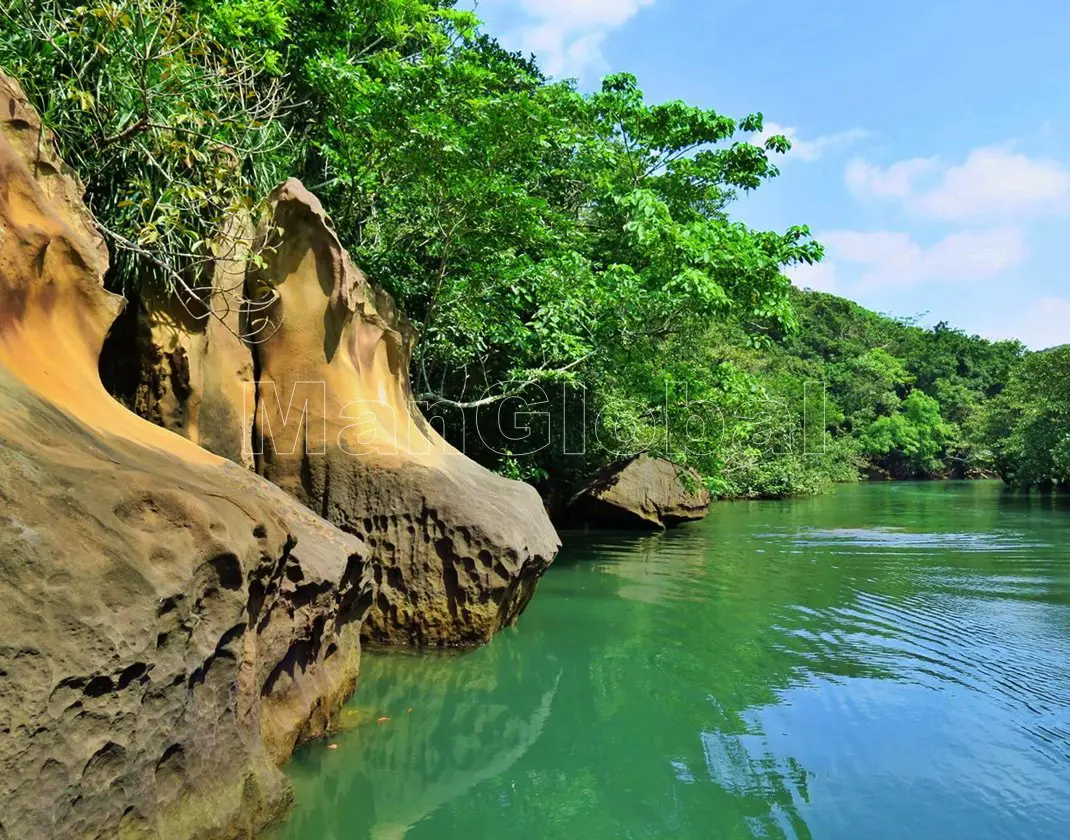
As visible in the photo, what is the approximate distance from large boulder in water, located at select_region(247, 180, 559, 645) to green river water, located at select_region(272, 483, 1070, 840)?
0.43 meters

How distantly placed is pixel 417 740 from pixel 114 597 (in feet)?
7.98

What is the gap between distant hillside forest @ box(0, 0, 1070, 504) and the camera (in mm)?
5598

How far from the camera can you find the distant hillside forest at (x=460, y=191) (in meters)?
5.60

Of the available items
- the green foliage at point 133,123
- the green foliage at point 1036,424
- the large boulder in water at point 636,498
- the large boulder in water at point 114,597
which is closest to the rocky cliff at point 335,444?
the green foliage at point 133,123

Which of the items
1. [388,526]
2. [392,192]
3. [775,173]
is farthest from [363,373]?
[775,173]

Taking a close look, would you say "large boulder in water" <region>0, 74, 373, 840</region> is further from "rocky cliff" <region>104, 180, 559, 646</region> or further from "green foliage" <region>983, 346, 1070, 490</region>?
"green foliage" <region>983, 346, 1070, 490</region>

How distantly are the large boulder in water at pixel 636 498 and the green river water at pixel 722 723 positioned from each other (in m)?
5.93

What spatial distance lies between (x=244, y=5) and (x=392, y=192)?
86.9 inches

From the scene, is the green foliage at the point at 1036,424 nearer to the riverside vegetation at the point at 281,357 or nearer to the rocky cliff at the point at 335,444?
the riverside vegetation at the point at 281,357

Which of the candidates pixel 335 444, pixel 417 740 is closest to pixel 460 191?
pixel 335 444

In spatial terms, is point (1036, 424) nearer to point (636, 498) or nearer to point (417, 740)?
point (636, 498)

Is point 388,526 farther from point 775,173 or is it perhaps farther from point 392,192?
point 775,173

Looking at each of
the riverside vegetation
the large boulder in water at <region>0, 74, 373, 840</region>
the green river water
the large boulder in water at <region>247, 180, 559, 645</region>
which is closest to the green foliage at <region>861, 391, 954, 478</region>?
the riverside vegetation

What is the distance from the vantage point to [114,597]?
250 cm
